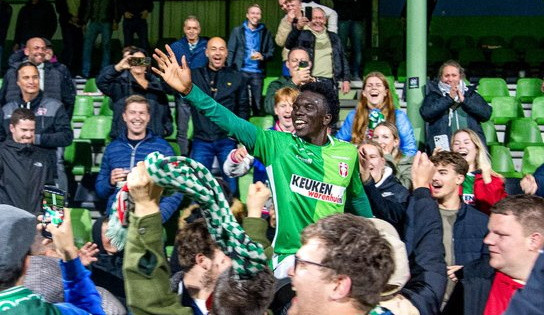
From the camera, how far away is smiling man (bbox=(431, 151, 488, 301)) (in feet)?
21.4

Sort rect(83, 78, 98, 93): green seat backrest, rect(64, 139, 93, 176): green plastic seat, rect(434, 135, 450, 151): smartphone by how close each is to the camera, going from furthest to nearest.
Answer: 1. rect(83, 78, 98, 93): green seat backrest
2. rect(64, 139, 93, 176): green plastic seat
3. rect(434, 135, 450, 151): smartphone

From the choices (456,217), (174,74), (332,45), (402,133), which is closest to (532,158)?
(402,133)

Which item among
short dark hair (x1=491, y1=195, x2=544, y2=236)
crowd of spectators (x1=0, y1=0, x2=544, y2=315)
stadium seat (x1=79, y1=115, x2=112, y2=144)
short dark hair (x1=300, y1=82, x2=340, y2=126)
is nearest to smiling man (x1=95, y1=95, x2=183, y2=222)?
crowd of spectators (x1=0, y1=0, x2=544, y2=315)

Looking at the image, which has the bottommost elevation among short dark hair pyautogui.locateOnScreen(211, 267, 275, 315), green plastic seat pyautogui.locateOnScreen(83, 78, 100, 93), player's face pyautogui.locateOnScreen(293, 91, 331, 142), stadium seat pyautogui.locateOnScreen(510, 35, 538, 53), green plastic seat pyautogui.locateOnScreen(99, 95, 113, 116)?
short dark hair pyautogui.locateOnScreen(211, 267, 275, 315)

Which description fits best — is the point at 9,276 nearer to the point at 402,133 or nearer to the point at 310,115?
the point at 310,115

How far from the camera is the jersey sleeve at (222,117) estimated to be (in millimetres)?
5059

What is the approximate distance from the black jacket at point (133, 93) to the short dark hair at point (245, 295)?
6.37 meters

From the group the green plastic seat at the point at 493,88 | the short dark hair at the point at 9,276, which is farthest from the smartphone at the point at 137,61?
the short dark hair at the point at 9,276

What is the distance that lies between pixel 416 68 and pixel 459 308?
5.80 metres

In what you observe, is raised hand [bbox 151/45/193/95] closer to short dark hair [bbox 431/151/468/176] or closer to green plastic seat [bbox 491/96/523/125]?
short dark hair [bbox 431/151/468/176]

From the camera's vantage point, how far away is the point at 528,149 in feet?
34.1

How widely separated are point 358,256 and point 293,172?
2.12 meters

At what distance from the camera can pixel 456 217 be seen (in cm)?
667

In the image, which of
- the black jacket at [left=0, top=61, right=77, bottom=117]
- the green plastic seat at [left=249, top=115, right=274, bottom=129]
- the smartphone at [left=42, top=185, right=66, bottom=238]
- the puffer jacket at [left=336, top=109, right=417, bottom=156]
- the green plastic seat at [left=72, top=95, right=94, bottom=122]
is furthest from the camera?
the green plastic seat at [left=72, top=95, right=94, bottom=122]
